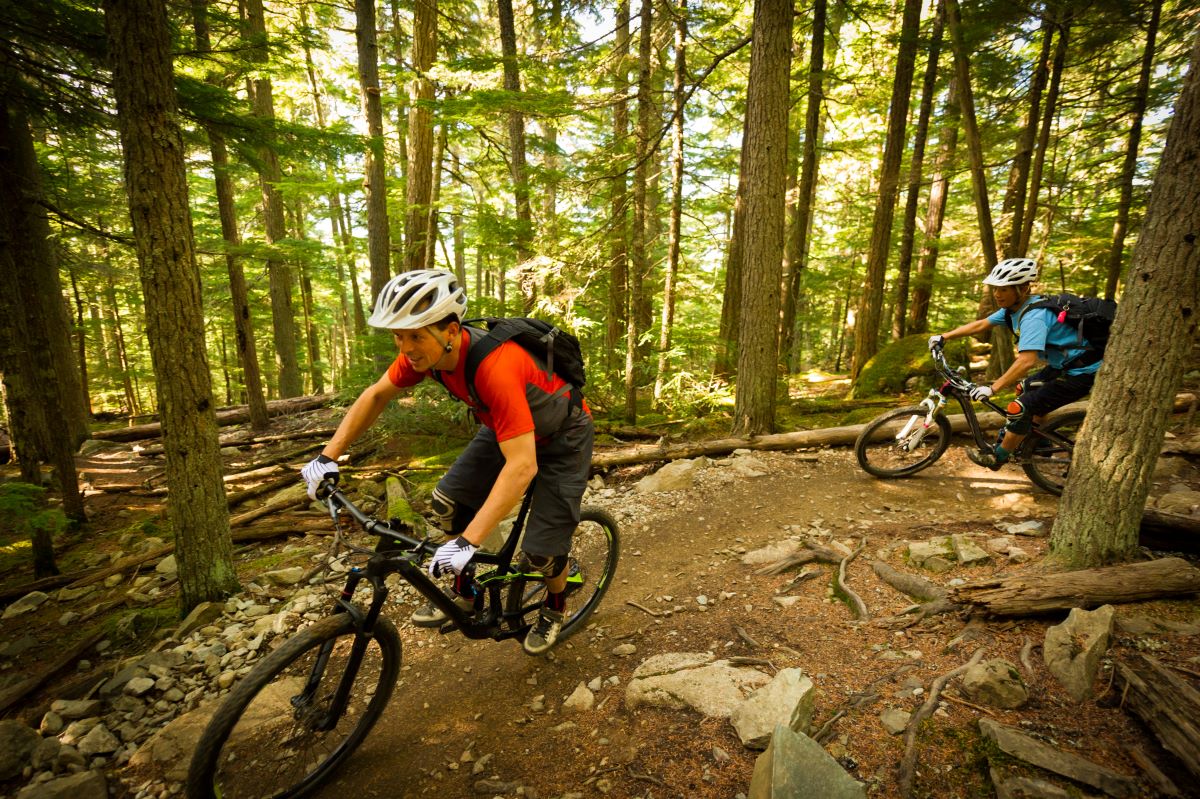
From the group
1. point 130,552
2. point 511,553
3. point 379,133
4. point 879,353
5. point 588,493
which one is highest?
point 379,133

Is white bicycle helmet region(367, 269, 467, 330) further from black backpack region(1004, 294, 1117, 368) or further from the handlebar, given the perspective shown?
black backpack region(1004, 294, 1117, 368)

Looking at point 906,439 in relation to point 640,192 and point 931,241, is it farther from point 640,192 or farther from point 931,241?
point 931,241

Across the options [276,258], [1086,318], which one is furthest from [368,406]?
[276,258]

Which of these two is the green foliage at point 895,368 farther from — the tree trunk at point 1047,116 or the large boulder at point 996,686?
the large boulder at point 996,686

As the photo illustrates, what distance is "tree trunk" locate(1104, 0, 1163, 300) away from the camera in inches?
379

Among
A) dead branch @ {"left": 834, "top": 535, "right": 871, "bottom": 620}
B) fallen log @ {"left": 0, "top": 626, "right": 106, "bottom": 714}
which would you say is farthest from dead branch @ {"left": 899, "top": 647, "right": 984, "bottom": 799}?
fallen log @ {"left": 0, "top": 626, "right": 106, "bottom": 714}

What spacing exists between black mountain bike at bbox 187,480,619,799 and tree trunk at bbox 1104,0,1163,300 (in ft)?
46.2

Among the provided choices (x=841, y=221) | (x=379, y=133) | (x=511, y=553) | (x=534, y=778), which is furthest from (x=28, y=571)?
(x=841, y=221)

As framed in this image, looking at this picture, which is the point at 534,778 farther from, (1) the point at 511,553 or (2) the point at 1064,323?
(2) the point at 1064,323

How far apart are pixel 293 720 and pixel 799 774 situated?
2.73m

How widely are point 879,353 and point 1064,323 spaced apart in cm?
847

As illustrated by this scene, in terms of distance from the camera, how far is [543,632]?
3717 mm

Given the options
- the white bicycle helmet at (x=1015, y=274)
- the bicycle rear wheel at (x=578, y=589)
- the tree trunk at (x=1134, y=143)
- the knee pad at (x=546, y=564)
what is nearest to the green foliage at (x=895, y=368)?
the tree trunk at (x=1134, y=143)

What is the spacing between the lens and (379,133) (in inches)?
418
